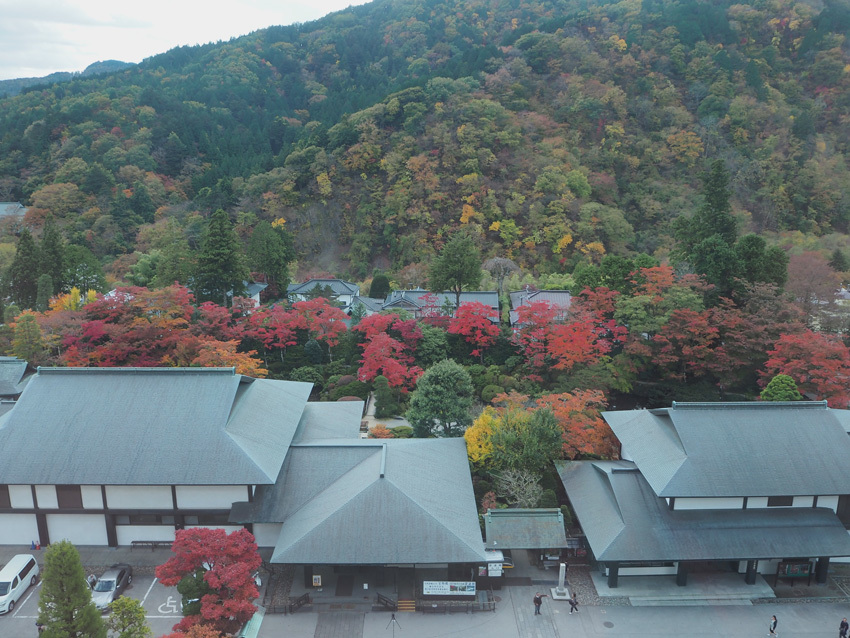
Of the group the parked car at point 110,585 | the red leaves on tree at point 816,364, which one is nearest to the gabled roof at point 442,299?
the red leaves on tree at point 816,364

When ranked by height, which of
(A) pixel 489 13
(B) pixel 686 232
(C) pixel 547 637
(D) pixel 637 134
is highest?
(A) pixel 489 13

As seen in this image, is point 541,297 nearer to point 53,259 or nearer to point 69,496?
point 69,496

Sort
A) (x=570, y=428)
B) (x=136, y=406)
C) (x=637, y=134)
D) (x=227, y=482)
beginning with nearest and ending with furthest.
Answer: (x=227, y=482)
(x=136, y=406)
(x=570, y=428)
(x=637, y=134)

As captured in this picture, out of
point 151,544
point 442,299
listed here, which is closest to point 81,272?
point 442,299

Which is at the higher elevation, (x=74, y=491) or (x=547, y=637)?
(x=74, y=491)

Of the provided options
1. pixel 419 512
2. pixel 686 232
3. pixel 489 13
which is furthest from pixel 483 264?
pixel 489 13

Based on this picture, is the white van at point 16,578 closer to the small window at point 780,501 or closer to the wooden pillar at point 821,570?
the small window at point 780,501

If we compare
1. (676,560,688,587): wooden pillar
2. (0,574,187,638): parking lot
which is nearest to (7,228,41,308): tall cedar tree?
(0,574,187,638): parking lot

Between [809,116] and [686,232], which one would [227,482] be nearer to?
[686,232]
